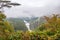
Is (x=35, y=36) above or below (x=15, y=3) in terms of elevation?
below

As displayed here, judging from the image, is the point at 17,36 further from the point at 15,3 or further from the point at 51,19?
the point at 15,3

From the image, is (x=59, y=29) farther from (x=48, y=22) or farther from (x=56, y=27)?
(x=48, y=22)

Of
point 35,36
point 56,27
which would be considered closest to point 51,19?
point 56,27

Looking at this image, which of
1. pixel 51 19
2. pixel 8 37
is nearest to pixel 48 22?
pixel 51 19

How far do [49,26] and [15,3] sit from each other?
361cm

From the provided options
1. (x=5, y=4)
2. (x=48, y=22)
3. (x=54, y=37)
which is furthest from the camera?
(x=5, y=4)

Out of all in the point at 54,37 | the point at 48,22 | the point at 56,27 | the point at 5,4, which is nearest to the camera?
the point at 54,37

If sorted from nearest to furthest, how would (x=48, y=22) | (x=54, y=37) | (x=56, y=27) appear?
(x=54, y=37) < (x=56, y=27) < (x=48, y=22)

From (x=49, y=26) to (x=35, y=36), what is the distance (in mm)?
1530

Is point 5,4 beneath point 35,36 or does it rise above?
above

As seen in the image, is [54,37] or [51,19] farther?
[51,19]

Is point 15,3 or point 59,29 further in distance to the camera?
point 15,3

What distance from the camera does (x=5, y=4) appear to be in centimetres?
1500

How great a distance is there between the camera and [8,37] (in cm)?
1223
